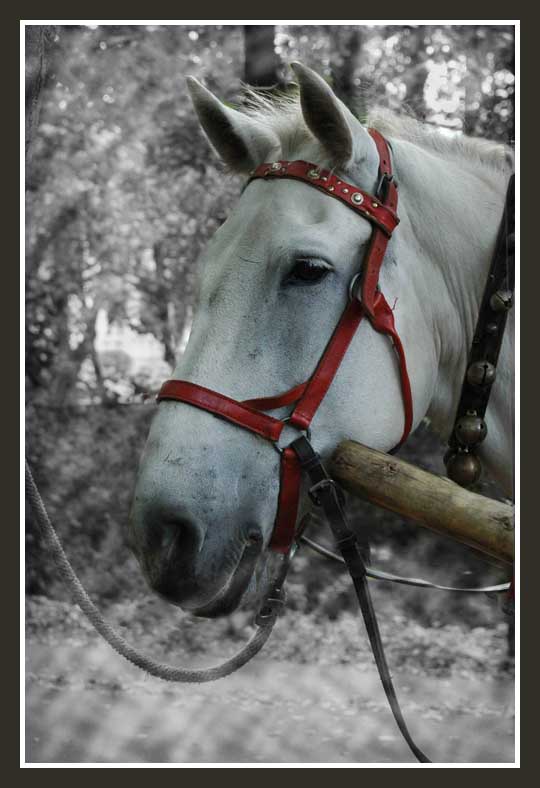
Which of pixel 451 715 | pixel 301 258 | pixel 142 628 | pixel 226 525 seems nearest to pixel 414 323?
pixel 301 258

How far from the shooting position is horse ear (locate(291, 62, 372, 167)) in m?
1.72

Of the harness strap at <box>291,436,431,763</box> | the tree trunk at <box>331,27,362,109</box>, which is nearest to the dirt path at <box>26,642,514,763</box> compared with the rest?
the harness strap at <box>291,436,431,763</box>

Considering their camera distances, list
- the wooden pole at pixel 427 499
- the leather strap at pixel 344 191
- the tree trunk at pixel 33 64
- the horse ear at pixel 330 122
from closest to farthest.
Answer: the wooden pole at pixel 427 499
the horse ear at pixel 330 122
the leather strap at pixel 344 191
the tree trunk at pixel 33 64

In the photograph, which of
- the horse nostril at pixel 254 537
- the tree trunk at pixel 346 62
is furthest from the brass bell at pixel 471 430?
the tree trunk at pixel 346 62

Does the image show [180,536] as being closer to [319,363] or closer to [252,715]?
[319,363]

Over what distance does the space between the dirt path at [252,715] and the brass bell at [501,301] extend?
2.09 meters

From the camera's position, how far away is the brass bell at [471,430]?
2006 mm

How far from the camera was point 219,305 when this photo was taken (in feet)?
5.76

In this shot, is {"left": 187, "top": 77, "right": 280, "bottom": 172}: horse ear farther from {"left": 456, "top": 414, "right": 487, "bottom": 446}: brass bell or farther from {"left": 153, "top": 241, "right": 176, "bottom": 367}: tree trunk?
{"left": 153, "top": 241, "right": 176, "bottom": 367}: tree trunk

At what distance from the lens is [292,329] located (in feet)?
5.77

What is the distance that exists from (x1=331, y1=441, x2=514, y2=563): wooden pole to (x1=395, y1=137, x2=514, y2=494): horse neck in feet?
1.54

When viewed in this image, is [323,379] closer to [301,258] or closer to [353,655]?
[301,258]

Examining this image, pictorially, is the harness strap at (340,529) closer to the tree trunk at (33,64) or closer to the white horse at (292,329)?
the white horse at (292,329)

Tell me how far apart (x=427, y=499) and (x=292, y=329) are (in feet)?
1.63
